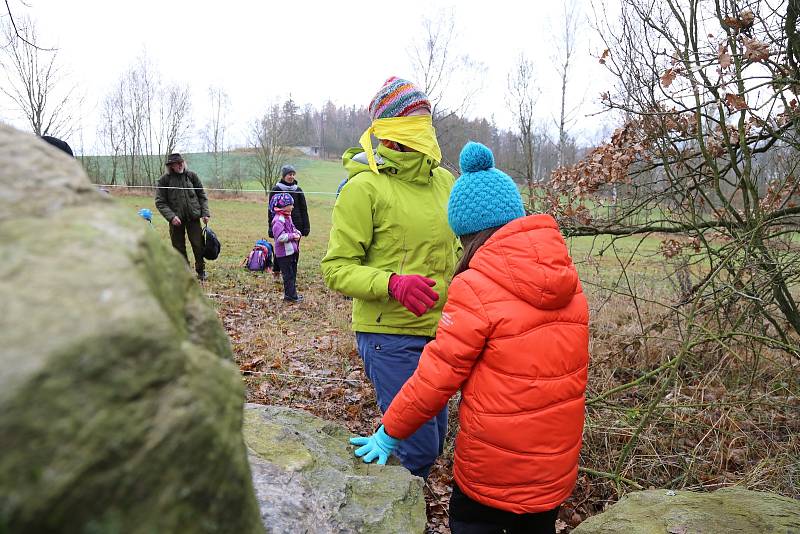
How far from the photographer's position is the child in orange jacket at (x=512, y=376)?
1.91m

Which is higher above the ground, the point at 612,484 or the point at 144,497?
the point at 144,497

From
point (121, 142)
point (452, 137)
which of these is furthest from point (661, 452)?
point (121, 142)

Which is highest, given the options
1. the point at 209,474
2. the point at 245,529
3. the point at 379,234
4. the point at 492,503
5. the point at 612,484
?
the point at 379,234

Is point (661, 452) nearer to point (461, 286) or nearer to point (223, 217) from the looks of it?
point (461, 286)

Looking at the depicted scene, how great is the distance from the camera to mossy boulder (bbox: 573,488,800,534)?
2220mm

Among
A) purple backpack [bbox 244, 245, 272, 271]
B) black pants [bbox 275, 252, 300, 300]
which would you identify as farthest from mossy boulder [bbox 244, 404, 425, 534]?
purple backpack [bbox 244, 245, 272, 271]

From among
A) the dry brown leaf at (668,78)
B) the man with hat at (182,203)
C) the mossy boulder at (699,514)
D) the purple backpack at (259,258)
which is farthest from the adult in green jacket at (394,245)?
the purple backpack at (259,258)

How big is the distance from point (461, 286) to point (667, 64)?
3.33 meters

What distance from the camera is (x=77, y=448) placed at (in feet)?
2.07

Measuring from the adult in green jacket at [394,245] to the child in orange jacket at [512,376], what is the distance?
433 millimetres

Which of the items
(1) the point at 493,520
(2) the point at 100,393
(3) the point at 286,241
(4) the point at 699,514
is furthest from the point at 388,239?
(3) the point at 286,241

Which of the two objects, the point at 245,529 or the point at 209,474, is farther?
the point at 245,529

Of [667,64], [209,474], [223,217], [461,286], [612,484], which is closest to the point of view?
[209,474]

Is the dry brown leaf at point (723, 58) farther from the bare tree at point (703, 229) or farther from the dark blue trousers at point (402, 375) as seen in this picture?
the dark blue trousers at point (402, 375)
